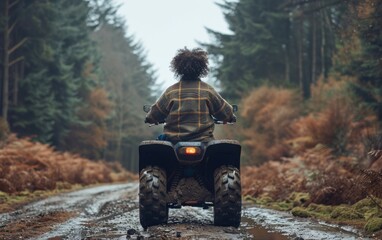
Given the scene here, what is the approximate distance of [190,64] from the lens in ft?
24.1

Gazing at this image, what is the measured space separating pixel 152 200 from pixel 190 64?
2.09 meters

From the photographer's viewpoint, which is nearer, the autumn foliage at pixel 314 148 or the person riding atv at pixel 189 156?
the person riding atv at pixel 189 156

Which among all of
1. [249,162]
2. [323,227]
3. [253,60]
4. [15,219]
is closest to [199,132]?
[323,227]

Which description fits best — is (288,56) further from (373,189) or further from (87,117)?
(373,189)

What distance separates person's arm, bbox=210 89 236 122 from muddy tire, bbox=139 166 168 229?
4.38 ft

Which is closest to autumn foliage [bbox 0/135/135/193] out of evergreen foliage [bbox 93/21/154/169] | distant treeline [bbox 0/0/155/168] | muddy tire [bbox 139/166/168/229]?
distant treeline [bbox 0/0/155/168]

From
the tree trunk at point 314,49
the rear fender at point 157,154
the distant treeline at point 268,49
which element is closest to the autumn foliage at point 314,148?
the rear fender at point 157,154

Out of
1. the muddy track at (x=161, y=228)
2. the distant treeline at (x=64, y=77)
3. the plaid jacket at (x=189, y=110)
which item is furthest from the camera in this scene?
the distant treeline at (x=64, y=77)

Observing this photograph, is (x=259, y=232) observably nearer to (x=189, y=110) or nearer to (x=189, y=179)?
(x=189, y=179)

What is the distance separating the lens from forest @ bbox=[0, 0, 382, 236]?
40.5 feet

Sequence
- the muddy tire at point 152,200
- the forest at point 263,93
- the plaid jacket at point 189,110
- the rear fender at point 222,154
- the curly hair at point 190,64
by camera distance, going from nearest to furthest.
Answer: the muddy tire at point 152,200
the rear fender at point 222,154
the plaid jacket at point 189,110
the curly hair at point 190,64
the forest at point 263,93

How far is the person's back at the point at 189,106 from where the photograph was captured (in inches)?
275

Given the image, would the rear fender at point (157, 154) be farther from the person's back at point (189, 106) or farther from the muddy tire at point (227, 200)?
the muddy tire at point (227, 200)

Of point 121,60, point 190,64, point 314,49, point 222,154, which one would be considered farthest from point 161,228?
point 121,60
